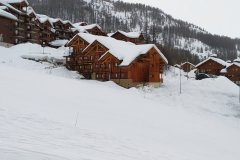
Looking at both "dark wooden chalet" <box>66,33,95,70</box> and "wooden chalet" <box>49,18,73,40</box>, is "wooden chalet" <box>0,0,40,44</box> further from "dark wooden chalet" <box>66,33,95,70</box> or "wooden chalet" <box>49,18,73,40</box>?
"dark wooden chalet" <box>66,33,95,70</box>

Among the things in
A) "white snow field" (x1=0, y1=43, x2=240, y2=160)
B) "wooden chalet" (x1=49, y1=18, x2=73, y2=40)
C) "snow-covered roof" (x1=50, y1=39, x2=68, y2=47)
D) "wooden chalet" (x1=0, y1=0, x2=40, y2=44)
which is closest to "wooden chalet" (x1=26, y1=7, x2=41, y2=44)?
"wooden chalet" (x1=0, y1=0, x2=40, y2=44)

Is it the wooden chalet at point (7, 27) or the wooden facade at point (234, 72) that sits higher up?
the wooden chalet at point (7, 27)

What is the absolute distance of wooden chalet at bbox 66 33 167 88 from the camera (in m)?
44.0

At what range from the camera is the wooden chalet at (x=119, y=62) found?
44031mm

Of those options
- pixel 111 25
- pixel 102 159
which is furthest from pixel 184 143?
pixel 111 25

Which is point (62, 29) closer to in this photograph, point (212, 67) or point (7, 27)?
point (7, 27)

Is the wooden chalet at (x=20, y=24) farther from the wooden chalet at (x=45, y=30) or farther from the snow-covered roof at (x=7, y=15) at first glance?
the wooden chalet at (x=45, y=30)

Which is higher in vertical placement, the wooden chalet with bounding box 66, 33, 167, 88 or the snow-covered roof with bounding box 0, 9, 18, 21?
the snow-covered roof with bounding box 0, 9, 18, 21

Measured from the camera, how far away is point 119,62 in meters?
44.4

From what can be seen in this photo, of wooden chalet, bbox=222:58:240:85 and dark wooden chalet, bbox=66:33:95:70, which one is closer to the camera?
dark wooden chalet, bbox=66:33:95:70

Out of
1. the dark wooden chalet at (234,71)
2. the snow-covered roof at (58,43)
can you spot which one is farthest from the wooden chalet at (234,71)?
the snow-covered roof at (58,43)

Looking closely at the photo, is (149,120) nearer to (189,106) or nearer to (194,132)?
(194,132)

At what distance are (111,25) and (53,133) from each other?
179406mm

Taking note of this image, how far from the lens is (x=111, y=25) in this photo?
608 feet
